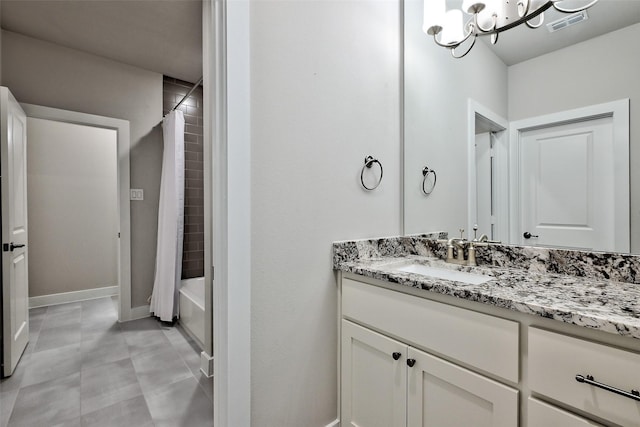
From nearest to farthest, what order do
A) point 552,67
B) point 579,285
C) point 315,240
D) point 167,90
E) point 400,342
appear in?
point 579,285
point 400,342
point 552,67
point 315,240
point 167,90

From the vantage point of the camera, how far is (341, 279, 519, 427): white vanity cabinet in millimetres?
846

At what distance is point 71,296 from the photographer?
3.47m

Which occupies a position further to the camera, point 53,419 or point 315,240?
point 53,419

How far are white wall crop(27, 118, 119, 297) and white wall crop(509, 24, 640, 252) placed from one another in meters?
4.07

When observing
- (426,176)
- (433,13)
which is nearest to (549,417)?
(426,176)

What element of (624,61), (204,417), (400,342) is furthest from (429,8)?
(204,417)

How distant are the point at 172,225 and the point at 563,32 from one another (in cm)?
295

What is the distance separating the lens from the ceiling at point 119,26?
224 cm

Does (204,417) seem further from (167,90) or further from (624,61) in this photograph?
(167,90)

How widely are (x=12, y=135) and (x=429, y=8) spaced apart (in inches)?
111

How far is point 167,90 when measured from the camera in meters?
3.33

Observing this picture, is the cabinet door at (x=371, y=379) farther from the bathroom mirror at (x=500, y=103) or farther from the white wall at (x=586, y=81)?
the white wall at (x=586, y=81)

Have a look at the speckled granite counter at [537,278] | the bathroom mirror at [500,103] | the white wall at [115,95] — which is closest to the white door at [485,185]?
the bathroom mirror at [500,103]

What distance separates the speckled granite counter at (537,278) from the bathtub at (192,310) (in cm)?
152
